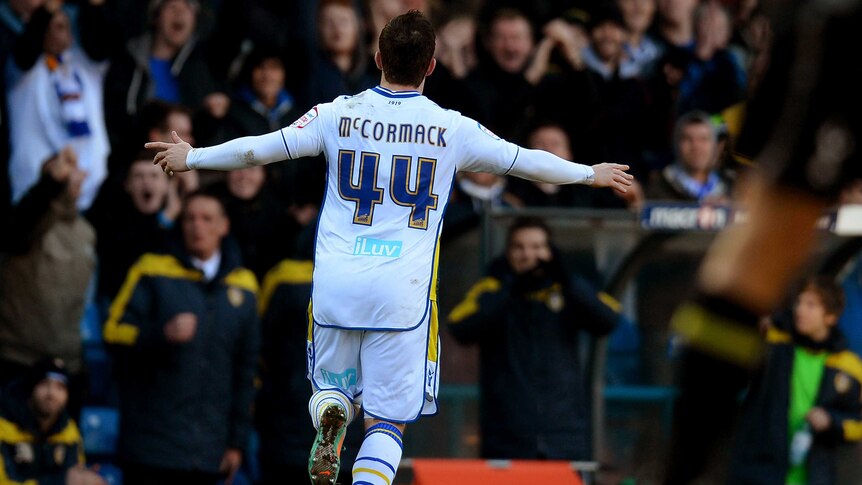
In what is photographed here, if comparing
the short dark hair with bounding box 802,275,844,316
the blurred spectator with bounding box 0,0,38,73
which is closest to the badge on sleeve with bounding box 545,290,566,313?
the short dark hair with bounding box 802,275,844,316

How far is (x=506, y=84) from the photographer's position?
477 inches

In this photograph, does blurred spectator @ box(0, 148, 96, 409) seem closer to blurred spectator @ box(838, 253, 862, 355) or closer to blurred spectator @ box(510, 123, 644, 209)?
blurred spectator @ box(510, 123, 644, 209)

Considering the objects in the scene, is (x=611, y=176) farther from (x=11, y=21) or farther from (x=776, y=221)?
(x=11, y=21)

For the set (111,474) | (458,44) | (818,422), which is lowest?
(111,474)

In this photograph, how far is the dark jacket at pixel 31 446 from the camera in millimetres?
9867

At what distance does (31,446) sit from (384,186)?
397 cm

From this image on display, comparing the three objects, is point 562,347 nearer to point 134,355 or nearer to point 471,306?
point 471,306

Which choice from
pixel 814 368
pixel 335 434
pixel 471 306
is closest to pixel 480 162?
pixel 335 434

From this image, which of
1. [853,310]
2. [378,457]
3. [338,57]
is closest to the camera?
[378,457]

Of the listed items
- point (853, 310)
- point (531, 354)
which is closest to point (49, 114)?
point (531, 354)

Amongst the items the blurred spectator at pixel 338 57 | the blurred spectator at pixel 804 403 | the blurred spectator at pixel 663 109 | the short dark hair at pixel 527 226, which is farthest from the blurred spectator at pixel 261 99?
the blurred spectator at pixel 804 403

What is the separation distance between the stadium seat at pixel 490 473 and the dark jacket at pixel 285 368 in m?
1.40

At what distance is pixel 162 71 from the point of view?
38.4 feet

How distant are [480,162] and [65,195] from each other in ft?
13.7
